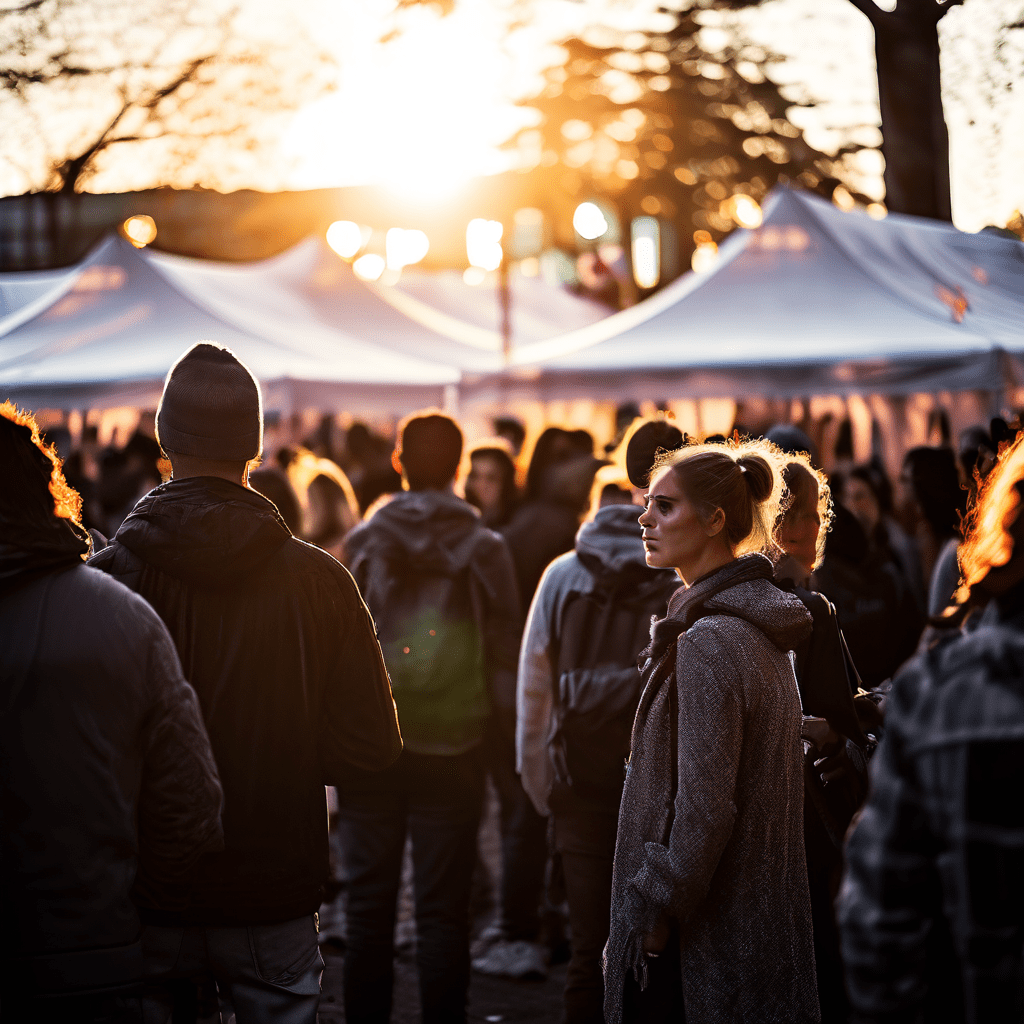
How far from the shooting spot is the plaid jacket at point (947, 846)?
156 cm

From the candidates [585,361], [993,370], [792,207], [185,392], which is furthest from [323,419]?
[185,392]

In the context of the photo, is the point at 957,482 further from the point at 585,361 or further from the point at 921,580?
the point at 585,361

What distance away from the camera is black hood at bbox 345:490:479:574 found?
421cm

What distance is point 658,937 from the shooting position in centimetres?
255

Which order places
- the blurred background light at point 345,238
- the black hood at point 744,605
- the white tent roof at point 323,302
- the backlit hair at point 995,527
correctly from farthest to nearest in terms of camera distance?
the blurred background light at point 345,238 < the white tent roof at point 323,302 < the black hood at point 744,605 < the backlit hair at point 995,527

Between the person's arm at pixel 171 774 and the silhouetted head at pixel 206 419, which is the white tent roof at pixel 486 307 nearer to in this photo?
the silhouetted head at pixel 206 419

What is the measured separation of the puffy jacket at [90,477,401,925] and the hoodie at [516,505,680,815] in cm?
123

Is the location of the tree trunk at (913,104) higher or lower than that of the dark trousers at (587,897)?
higher

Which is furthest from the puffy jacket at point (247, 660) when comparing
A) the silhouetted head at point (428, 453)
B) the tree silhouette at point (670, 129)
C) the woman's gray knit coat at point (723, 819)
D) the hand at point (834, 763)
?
the tree silhouette at point (670, 129)

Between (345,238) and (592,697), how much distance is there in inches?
489

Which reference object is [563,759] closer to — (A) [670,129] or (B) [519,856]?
(B) [519,856]

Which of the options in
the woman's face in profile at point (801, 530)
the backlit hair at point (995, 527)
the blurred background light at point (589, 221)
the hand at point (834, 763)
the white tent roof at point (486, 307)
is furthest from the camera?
the white tent roof at point (486, 307)

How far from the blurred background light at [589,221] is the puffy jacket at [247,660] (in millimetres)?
9788

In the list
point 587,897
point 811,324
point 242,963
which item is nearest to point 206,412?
point 242,963
